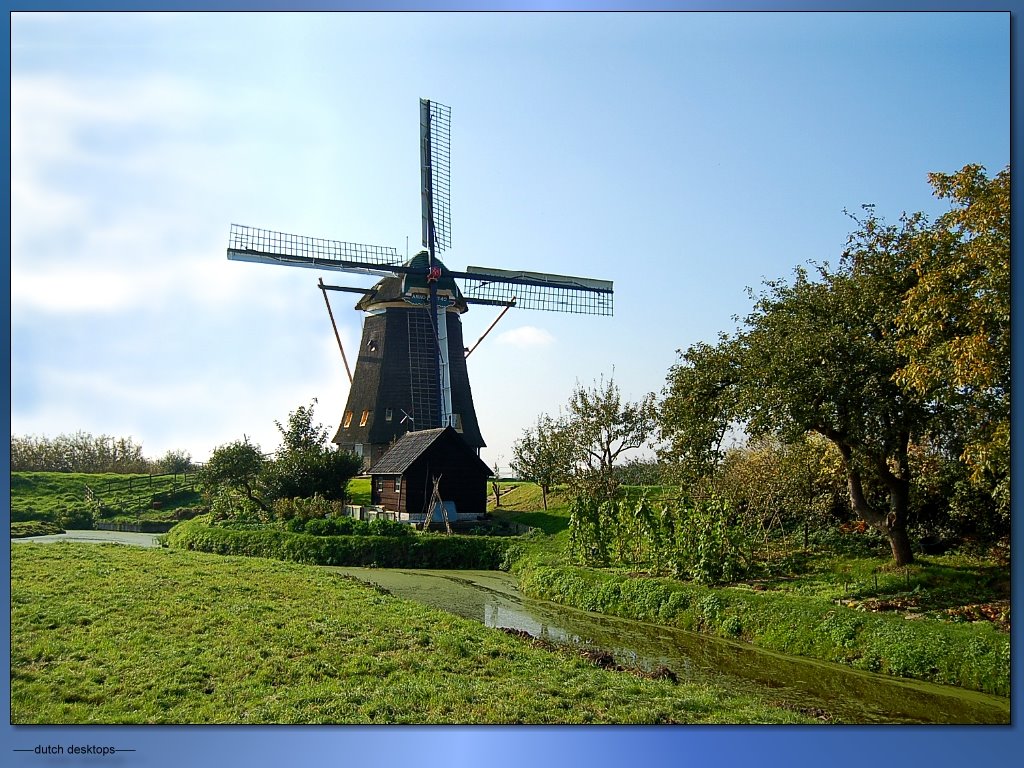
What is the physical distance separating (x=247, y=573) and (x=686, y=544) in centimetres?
647

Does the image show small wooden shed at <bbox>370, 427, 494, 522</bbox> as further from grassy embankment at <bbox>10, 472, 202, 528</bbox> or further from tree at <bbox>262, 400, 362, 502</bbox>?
grassy embankment at <bbox>10, 472, 202, 528</bbox>

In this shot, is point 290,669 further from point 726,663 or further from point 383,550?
point 383,550

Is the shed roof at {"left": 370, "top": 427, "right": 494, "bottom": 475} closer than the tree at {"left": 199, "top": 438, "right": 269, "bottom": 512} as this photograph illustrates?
Yes

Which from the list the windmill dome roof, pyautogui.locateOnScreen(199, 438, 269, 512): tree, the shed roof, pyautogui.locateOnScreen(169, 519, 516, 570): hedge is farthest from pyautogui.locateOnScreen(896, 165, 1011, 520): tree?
pyautogui.locateOnScreen(199, 438, 269, 512): tree

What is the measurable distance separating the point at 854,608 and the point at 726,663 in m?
1.74

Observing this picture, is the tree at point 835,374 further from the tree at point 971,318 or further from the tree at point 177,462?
the tree at point 177,462

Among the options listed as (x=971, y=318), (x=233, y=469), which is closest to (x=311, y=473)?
(x=233, y=469)

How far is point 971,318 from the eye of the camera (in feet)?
24.9

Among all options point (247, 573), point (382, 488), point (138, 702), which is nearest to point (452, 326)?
point (382, 488)

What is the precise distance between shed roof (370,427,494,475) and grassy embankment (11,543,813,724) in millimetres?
9431

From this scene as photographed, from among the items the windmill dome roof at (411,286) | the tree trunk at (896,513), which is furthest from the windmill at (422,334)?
the tree trunk at (896,513)

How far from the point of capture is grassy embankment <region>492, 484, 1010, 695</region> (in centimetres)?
796

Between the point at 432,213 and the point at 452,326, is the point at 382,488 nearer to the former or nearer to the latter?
the point at 452,326

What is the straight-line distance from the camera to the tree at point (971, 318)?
7246 mm
